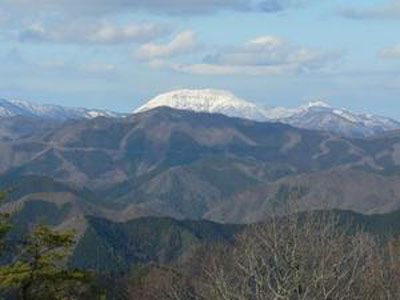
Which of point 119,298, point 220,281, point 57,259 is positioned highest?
point 220,281

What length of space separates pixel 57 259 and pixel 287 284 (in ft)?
43.5

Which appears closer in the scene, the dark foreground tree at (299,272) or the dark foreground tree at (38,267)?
the dark foreground tree at (299,272)

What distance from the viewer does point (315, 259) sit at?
34.2 m

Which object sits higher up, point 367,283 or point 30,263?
point 30,263

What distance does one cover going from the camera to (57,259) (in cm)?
3828

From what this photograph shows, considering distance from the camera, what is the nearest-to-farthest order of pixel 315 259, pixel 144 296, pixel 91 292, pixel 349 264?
pixel 315 259 → pixel 349 264 → pixel 91 292 → pixel 144 296

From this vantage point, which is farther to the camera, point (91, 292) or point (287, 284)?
point (91, 292)

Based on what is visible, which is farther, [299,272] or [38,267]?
[38,267]

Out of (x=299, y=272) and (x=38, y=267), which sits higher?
(x=299, y=272)

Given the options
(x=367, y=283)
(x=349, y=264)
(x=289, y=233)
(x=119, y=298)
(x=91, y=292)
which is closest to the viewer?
(x=289, y=233)

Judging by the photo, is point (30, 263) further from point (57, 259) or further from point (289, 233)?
point (289, 233)

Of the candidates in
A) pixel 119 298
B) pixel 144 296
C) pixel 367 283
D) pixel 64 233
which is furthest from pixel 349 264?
pixel 119 298

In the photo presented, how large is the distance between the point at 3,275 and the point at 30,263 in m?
1.69

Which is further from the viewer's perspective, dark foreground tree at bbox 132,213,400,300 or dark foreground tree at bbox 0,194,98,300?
dark foreground tree at bbox 0,194,98,300
